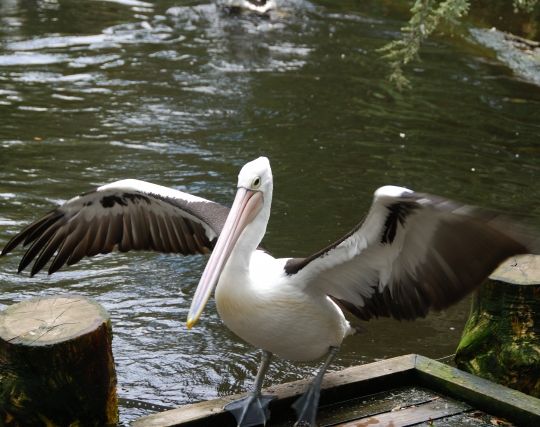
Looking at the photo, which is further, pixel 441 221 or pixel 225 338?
pixel 225 338

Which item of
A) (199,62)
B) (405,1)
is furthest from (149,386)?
(405,1)

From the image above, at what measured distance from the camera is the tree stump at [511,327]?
422cm

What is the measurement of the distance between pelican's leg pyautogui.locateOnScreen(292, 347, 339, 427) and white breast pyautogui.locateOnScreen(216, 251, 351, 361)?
0.56 ft

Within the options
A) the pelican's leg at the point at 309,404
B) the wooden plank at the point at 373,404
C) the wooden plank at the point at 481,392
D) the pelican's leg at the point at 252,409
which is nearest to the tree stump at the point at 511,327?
the wooden plank at the point at 481,392

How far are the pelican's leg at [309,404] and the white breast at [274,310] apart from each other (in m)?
0.17

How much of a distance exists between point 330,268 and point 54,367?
1147 mm

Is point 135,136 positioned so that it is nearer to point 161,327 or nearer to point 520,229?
point 161,327

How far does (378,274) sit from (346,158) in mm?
4811

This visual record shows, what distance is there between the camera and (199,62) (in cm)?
1155

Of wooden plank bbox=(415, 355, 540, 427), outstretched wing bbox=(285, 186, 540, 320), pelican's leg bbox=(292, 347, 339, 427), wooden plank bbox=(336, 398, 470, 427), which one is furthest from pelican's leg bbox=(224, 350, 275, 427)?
wooden plank bbox=(415, 355, 540, 427)

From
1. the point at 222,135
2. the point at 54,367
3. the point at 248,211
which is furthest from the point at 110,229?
the point at 222,135

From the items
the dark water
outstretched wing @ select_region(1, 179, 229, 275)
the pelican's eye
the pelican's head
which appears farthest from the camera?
the dark water

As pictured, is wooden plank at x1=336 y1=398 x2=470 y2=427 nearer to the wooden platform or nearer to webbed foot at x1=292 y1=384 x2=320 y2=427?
the wooden platform

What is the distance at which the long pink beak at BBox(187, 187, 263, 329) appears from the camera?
3400 mm
